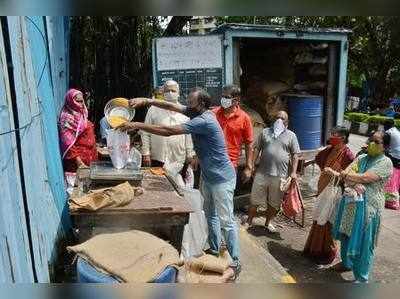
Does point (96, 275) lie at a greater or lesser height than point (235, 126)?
lesser

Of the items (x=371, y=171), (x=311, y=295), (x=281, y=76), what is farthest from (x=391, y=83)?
(x=311, y=295)

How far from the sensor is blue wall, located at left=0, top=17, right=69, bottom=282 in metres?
2.40

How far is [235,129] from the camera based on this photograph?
16.6 ft

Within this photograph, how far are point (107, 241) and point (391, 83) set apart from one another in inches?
894

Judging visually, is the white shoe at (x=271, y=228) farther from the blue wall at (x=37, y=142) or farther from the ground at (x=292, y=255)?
the blue wall at (x=37, y=142)

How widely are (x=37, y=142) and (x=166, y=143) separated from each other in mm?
1908

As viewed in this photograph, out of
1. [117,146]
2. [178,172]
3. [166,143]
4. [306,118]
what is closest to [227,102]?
[166,143]

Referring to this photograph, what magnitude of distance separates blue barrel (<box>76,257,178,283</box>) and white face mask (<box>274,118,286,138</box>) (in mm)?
3153

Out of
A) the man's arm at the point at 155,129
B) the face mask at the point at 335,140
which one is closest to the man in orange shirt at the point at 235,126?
the face mask at the point at 335,140

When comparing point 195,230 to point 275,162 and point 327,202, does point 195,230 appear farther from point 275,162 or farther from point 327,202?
point 275,162

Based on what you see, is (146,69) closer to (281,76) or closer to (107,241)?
(281,76)

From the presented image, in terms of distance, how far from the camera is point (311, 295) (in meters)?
0.44

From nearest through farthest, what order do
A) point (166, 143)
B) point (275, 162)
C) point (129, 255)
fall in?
point (129, 255) < point (166, 143) < point (275, 162)

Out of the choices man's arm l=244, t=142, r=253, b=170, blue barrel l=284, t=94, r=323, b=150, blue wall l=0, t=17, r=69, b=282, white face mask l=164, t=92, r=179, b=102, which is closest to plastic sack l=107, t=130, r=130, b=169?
blue wall l=0, t=17, r=69, b=282
